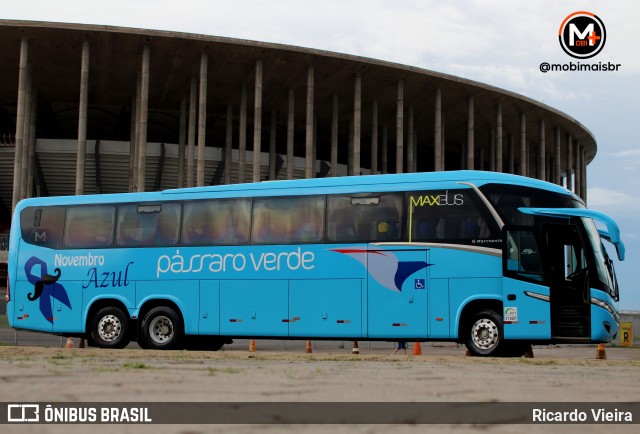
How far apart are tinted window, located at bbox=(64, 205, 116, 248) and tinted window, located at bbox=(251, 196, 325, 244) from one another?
3.64 m

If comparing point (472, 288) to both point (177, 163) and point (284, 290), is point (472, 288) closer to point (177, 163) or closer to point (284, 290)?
point (284, 290)

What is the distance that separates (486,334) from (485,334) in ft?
0.06

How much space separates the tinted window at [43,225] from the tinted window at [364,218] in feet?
22.2

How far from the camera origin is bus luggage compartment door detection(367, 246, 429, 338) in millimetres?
15688

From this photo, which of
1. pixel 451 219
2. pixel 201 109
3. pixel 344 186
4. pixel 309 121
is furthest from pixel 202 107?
pixel 451 219

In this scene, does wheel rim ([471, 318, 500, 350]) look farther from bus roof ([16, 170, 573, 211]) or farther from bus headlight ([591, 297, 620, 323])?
bus roof ([16, 170, 573, 211])

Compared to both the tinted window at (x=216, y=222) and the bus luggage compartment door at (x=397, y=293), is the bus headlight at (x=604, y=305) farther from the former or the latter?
the tinted window at (x=216, y=222)

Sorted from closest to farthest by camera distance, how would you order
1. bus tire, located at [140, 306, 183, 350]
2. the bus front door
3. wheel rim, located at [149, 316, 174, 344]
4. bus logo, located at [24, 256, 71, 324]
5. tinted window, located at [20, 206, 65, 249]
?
the bus front door < bus tire, located at [140, 306, 183, 350] < wheel rim, located at [149, 316, 174, 344] < bus logo, located at [24, 256, 71, 324] < tinted window, located at [20, 206, 65, 249]

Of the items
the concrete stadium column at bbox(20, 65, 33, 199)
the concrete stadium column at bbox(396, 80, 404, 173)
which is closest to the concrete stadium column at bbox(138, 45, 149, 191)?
the concrete stadium column at bbox(20, 65, 33, 199)

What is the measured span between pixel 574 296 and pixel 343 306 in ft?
14.8

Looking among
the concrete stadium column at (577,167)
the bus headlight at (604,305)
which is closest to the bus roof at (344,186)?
the bus headlight at (604,305)

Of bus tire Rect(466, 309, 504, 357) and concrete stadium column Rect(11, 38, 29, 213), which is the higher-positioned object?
concrete stadium column Rect(11, 38, 29, 213)

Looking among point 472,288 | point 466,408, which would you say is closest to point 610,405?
point 466,408

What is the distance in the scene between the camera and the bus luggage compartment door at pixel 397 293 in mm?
15688
